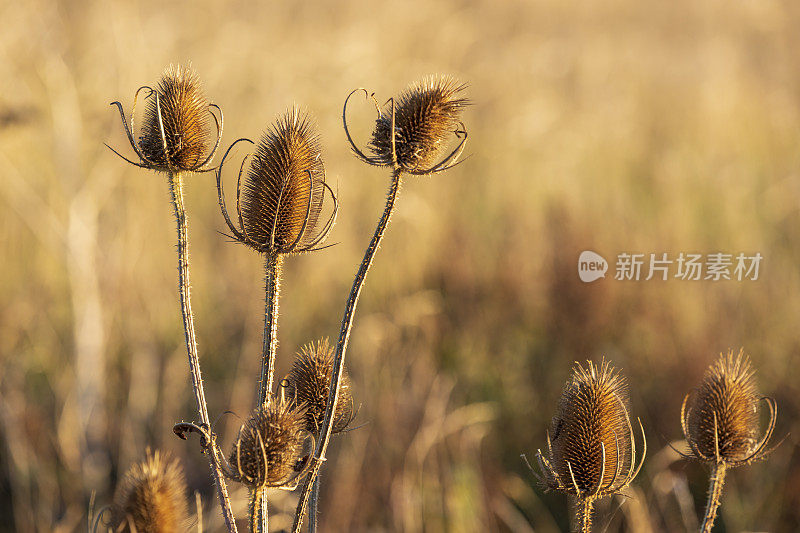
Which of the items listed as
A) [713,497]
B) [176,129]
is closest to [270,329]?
[176,129]

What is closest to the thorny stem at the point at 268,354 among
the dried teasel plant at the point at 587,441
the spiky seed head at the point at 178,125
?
the spiky seed head at the point at 178,125

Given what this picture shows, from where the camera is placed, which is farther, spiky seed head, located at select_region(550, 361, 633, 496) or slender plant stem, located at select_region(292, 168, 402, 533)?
spiky seed head, located at select_region(550, 361, 633, 496)

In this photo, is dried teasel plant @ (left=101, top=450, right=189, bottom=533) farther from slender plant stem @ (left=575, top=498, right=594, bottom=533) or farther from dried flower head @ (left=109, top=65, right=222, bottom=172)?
slender plant stem @ (left=575, top=498, right=594, bottom=533)

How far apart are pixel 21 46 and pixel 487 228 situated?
324 centimetres

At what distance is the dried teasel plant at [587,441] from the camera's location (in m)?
1.33

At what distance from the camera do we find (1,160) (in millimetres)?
4742

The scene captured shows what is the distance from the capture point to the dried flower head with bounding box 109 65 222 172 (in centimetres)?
132

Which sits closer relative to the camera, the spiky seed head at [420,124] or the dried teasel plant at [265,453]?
the dried teasel plant at [265,453]

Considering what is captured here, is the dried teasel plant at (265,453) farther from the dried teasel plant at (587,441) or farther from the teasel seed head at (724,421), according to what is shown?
the teasel seed head at (724,421)

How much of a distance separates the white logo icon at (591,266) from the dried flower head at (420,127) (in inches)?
143

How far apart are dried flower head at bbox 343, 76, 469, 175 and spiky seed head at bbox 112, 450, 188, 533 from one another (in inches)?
25.0

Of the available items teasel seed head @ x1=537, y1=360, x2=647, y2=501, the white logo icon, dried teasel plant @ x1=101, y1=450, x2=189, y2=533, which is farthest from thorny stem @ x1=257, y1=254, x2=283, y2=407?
the white logo icon

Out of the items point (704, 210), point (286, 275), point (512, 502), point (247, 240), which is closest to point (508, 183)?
point (704, 210)

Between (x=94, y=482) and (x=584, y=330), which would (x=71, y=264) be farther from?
(x=584, y=330)
